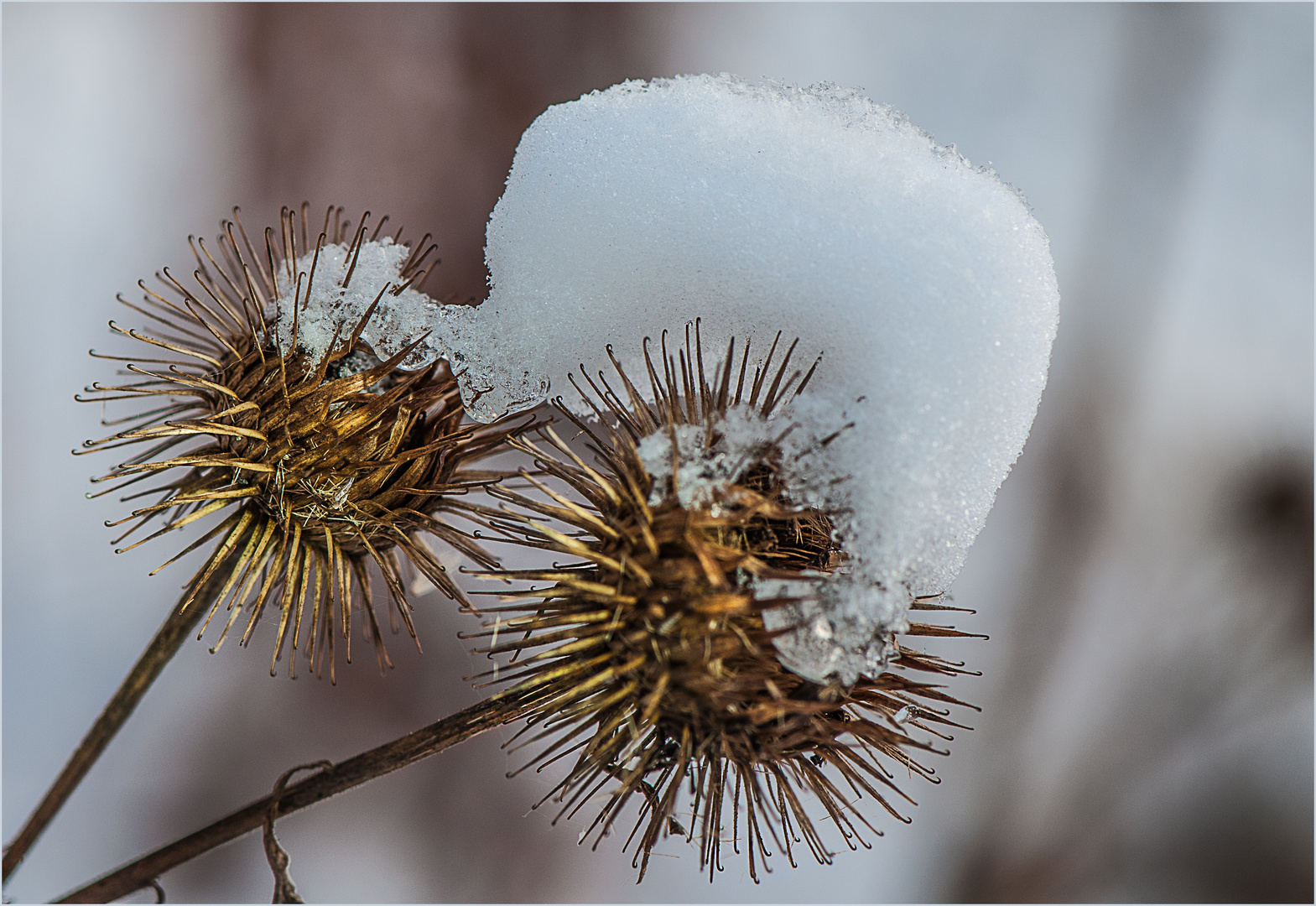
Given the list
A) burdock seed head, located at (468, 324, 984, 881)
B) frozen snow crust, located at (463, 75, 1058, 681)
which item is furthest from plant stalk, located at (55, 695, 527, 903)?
frozen snow crust, located at (463, 75, 1058, 681)

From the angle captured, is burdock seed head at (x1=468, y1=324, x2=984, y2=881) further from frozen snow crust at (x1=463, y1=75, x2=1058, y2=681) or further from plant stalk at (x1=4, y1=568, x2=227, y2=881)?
plant stalk at (x1=4, y1=568, x2=227, y2=881)

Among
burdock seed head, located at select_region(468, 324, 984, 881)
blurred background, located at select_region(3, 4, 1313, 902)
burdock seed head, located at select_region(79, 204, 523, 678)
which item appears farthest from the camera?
blurred background, located at select_region(3, 4, 1313, 902)

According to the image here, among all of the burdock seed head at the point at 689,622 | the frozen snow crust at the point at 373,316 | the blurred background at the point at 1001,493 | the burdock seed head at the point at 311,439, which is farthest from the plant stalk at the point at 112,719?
the blurred background at the point at 1001,493

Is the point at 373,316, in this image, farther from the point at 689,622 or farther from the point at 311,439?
the point at 689,622

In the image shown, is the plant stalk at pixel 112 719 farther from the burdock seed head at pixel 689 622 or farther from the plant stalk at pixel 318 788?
the burdock seed head at pixel 689 622

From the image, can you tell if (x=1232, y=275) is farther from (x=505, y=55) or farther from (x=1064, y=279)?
(x=505, y=55)

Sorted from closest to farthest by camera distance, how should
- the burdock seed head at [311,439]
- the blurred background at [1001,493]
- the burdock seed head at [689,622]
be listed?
the burdock seed head at [689,622] → the burdock seed head at [311,439] → the blurred background at [1001,493]
